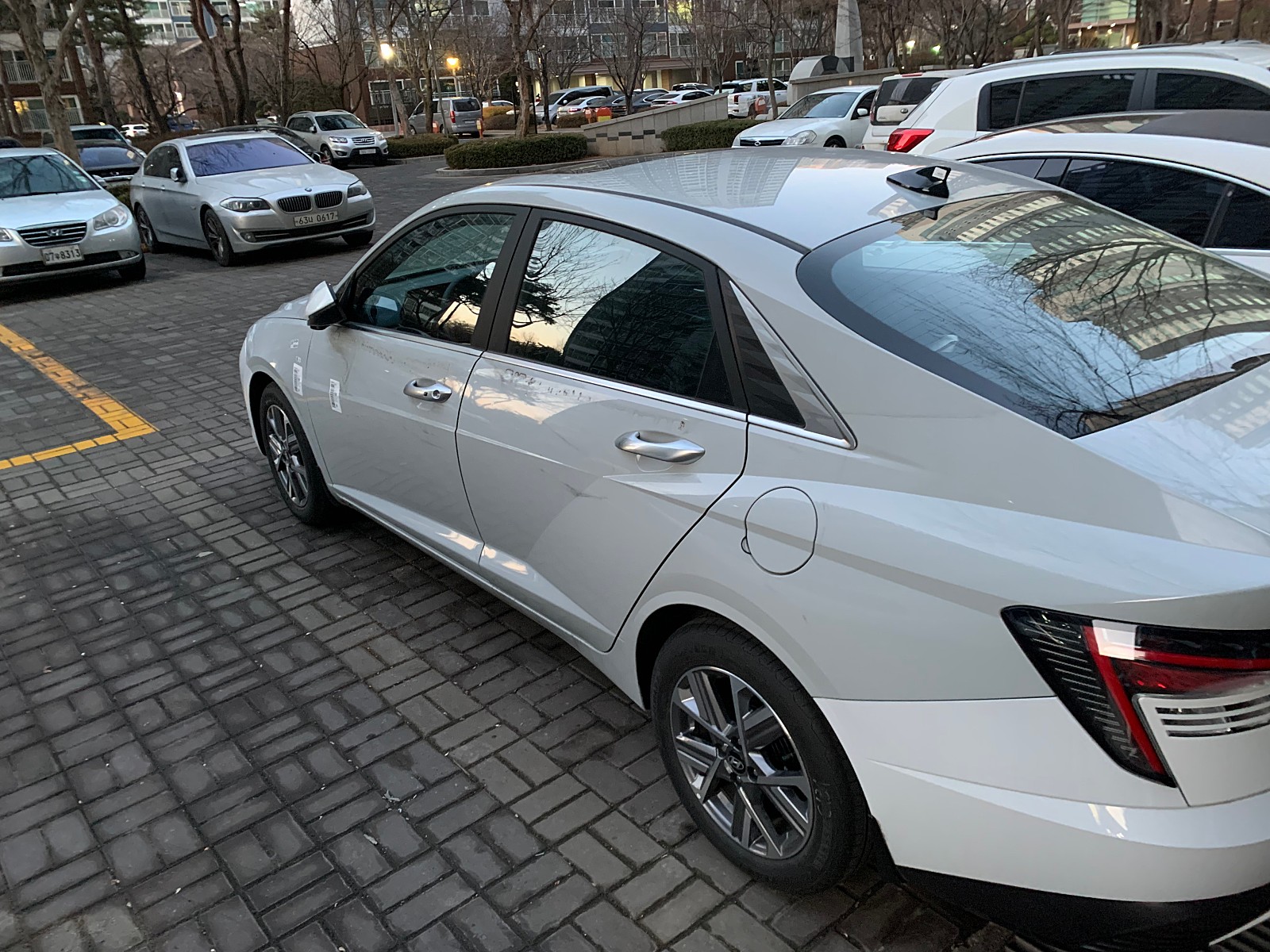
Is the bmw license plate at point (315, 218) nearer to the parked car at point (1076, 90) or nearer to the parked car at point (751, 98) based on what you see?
the parked car at point (1076, 90)

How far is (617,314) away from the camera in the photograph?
2791mm

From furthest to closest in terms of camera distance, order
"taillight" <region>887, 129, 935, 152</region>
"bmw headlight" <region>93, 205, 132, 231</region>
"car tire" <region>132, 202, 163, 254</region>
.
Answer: "car tire" <region>132, 202, 163, 254</region>, "bmw headlight" <region>93, 205, 132, 231</region>, "taillight" <region>887, 129, 935, 152</region>

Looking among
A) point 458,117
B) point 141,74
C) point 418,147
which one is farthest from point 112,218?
point 458,117

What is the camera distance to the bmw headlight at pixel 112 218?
11.2 metres

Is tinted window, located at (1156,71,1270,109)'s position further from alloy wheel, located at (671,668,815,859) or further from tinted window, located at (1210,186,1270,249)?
alloy wheel, located at (671,668,815,859)

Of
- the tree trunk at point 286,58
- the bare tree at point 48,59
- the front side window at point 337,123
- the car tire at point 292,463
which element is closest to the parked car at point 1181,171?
the car tire at point 292,463

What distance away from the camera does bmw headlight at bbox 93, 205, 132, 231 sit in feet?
36.8

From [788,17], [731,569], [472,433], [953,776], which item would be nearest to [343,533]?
[472,433]

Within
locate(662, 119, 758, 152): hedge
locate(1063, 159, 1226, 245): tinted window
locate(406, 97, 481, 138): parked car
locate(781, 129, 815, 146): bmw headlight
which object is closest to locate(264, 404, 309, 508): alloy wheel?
locate(1063, 159, 1226, 245): tinted window

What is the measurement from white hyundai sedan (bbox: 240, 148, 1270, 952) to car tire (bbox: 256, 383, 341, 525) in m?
1.32

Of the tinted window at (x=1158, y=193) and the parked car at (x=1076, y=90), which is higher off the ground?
the parked car at (x=1076, y=90)

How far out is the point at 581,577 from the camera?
2.87 metres

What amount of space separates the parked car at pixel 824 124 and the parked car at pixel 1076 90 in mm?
11543

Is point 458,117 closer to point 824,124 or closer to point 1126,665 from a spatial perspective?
point 824,124
